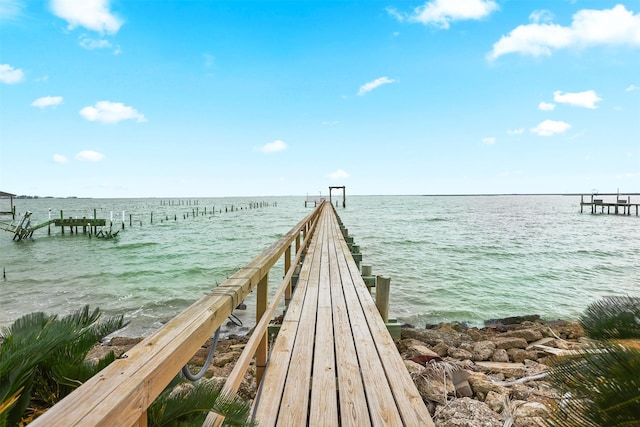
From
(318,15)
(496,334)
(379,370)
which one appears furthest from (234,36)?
(379,370)

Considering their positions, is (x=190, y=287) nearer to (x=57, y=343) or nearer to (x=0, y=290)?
(x=0, y=290)

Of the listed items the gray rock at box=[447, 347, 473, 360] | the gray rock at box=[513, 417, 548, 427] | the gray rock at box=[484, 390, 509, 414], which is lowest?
the gray rock at box=[447, 347, 473, 360]

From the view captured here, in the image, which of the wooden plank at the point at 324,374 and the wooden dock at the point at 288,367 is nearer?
Result: the wooden dock at the point at 288,367

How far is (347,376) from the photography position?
103 inches

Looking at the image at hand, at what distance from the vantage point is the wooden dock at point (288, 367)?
0.82 m

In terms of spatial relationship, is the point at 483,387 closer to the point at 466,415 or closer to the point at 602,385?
the point at 466,415

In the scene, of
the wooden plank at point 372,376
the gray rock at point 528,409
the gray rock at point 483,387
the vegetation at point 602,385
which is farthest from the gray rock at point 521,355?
the vegetation at point 602,385

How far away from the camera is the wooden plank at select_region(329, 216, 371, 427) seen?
214cm

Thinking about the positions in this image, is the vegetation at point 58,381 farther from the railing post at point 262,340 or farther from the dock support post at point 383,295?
the dock support post at point 383,295

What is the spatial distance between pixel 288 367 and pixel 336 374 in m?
0.40

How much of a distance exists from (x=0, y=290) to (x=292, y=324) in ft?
50.0

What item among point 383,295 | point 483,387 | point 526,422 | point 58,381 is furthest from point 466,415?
point 58,381

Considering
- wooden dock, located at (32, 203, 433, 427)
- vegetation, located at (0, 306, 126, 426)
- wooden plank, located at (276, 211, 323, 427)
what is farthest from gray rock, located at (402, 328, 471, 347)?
vegetation, located at (0, 306, 126, 426)

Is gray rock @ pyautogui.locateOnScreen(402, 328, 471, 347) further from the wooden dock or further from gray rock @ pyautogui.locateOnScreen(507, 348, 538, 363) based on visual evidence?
the wooden dock
